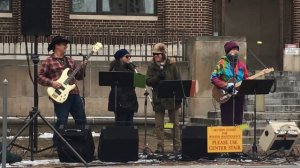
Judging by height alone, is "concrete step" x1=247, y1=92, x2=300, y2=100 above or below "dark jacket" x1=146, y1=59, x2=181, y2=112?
below

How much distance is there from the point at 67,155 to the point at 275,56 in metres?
12.5

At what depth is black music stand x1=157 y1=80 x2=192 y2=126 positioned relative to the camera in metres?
9.27

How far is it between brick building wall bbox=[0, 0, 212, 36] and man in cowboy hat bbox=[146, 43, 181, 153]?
752 cm

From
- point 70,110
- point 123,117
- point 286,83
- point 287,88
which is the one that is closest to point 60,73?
point 70,110

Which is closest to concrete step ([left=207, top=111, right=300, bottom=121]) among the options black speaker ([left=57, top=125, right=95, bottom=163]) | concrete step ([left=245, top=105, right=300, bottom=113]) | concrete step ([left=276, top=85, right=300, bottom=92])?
concrete step ([left=245, top=105, right=300, bottom=113])

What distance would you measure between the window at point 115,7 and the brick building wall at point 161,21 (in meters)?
0.31

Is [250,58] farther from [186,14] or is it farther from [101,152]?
[101,152]

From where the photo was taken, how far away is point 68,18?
57.6 ft

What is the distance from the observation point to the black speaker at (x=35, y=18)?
946cm

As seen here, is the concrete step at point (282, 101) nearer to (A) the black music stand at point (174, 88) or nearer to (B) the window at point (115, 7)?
(A) the black music stand at point (174, 88)

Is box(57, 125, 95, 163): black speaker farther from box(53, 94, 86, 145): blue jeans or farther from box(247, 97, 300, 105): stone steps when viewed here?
box(247, 97, 300, 105): stone steps

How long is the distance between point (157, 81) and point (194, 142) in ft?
4.42

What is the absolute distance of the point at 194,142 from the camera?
9086 millimetres

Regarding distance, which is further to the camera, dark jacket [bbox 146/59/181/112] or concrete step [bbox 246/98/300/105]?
concrete step [bbox 246/98/300/105]
